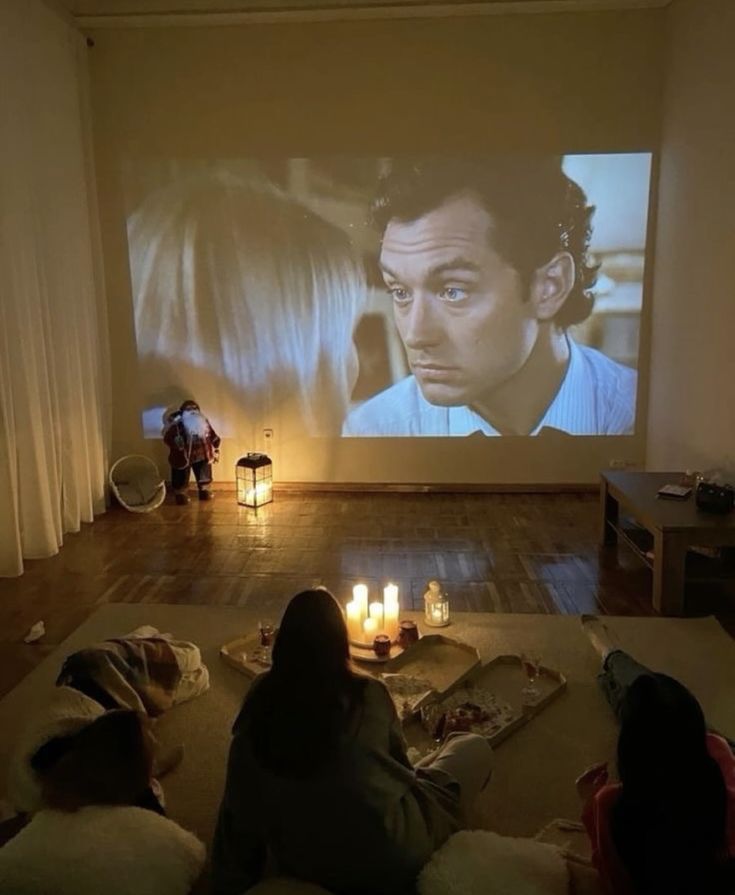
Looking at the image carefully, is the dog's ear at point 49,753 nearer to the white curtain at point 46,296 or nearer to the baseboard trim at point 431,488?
the white curtain at point 46,296

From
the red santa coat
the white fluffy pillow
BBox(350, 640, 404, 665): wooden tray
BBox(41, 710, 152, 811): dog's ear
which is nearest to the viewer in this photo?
the white fluffy pillow

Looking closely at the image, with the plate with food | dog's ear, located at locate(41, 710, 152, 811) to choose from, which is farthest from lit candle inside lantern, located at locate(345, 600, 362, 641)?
dog's ear, located at locate(41, 710, 152, 811)

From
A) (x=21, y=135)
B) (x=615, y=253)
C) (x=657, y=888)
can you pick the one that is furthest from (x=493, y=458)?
(x=657, y=888)

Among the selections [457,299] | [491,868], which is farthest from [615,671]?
[457,299]

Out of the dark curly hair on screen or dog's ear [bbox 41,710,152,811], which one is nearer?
dog's ear [bbox 41,710,152,811]

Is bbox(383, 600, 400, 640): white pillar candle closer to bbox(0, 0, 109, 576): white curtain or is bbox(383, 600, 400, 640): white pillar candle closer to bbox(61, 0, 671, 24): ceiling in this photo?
bbox(0, 0, 109, 576): white curtain

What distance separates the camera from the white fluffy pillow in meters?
1.55

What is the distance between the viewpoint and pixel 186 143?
4.93 metres

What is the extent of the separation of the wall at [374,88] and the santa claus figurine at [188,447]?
1219 millimetres

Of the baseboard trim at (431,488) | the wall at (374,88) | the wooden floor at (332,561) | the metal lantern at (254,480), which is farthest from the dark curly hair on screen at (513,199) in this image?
the metal lantern at (254,480)

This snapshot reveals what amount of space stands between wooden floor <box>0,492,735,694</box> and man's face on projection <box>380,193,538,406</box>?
87cm

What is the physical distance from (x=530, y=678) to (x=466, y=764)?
68 cm

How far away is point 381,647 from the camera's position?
2.72m

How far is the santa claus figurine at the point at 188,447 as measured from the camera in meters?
4.95
